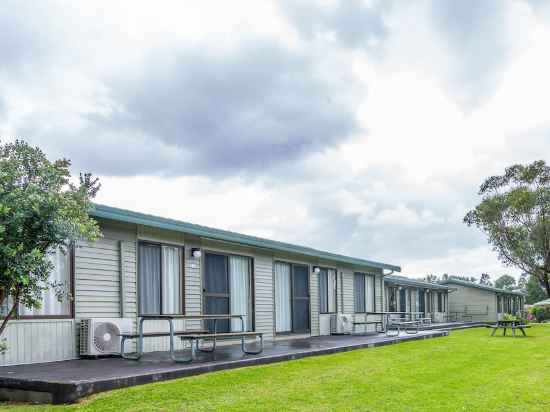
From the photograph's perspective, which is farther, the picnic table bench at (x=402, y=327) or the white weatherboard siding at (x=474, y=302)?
the white weatherboard siding at (x=474, y=302)

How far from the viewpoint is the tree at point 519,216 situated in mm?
28766

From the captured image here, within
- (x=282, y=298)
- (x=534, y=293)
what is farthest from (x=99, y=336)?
(x=534, y=293)

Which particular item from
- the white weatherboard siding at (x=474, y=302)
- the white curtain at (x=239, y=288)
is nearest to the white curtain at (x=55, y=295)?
the white curtain at (x=239, y=288)

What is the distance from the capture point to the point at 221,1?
1025 cm

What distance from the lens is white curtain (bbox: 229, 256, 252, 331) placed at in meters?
12.2

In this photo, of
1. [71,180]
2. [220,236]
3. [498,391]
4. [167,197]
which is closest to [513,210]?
[167,197]

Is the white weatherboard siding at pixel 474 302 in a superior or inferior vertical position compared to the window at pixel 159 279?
inferior

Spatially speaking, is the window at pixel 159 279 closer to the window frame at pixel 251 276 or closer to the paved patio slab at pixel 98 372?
the window frame at pixel 251 276

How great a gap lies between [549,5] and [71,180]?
804 centimetres

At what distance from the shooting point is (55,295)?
803 cm

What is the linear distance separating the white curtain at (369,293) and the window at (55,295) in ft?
37.8

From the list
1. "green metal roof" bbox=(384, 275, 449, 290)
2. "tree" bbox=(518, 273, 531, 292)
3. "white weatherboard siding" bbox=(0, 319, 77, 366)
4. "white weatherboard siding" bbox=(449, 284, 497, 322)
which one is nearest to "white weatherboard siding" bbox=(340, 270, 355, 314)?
"green metal roof" bbox=(384, 275, 449, 290)

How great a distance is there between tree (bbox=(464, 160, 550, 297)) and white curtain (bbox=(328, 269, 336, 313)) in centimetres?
1589

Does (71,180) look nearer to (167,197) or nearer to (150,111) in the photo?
(150,111)
